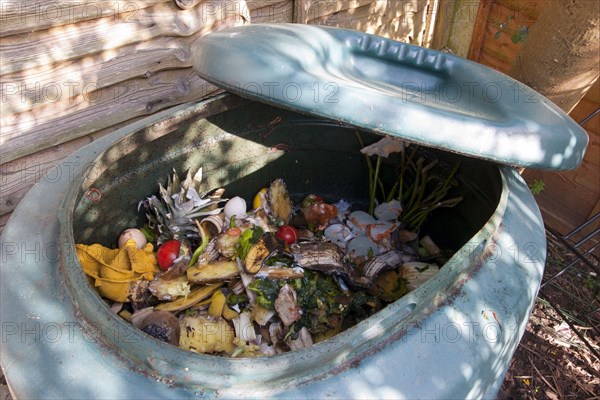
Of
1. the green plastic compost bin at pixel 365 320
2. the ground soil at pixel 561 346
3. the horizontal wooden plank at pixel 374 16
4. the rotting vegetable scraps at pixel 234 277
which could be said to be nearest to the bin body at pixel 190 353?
the green plastic compost bin at pixel 365 320

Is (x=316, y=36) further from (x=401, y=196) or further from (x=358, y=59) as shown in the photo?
(x=401, y=196)

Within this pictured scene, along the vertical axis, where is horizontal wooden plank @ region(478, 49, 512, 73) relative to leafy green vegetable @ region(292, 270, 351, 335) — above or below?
above

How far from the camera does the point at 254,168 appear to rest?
200 cm

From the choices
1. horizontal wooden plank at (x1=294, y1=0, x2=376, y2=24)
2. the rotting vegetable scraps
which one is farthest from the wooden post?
horizontal wooden plank at (x1=294, y1=0, x2=376, y2=24)

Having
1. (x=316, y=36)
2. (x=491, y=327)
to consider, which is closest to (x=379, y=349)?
(x=491, y=327)

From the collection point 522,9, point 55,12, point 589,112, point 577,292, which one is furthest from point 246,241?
point 522,9

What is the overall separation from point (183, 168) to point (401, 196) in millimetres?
948

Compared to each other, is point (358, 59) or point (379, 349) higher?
point (358, 59)

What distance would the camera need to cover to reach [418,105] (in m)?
1.09

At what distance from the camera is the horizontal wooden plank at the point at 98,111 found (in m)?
1.90

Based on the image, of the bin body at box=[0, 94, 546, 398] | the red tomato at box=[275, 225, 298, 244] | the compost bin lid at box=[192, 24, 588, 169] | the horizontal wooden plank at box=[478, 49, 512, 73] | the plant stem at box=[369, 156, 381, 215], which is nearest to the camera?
the bin body at box=[0, 94, 546, 398]

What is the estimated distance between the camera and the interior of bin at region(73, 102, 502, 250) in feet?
5.00

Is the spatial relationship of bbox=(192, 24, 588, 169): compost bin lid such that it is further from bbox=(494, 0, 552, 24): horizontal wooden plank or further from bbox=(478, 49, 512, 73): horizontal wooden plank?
bbox=(478, 49, 512, 73): horizontal wooden plank

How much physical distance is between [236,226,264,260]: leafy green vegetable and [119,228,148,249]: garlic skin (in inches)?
13.7
